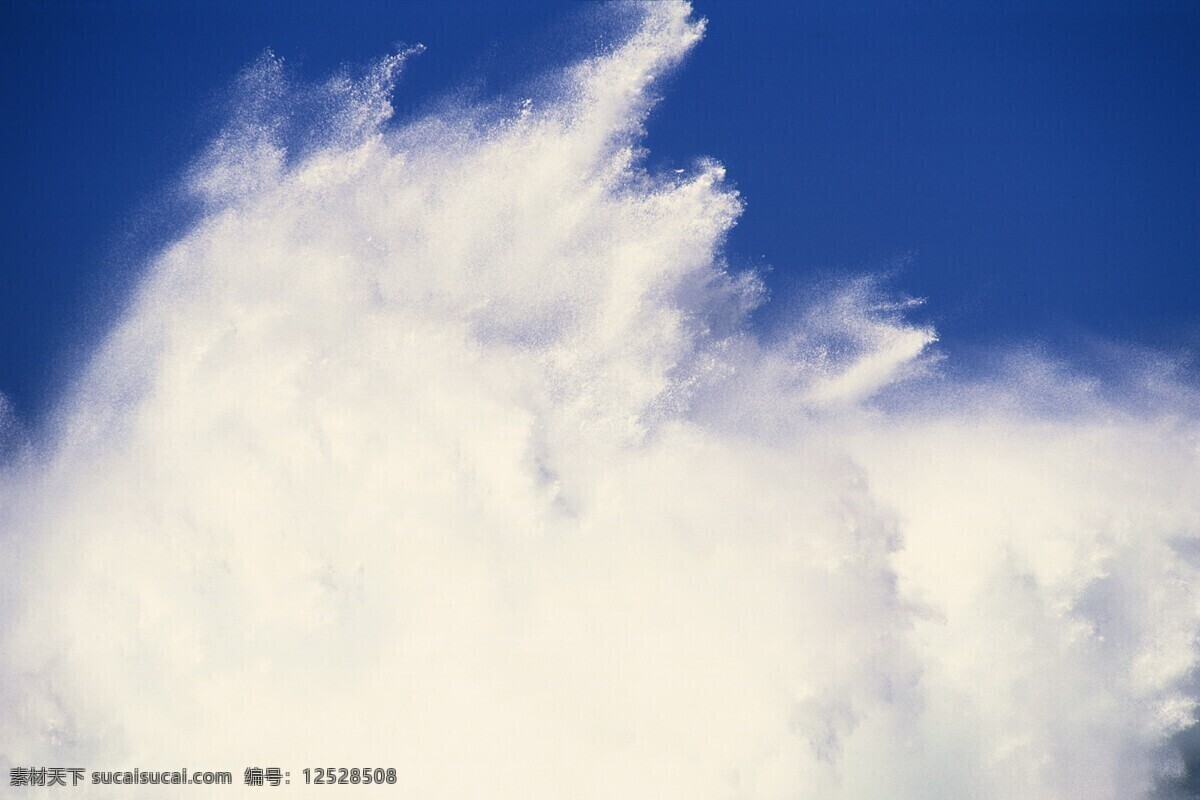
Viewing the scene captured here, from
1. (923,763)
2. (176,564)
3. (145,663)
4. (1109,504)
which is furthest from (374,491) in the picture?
(1109,504)

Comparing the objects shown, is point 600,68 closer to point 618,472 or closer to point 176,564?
point 618,472

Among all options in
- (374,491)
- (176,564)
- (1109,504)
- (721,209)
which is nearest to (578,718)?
(374,491)

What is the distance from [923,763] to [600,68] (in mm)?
5981

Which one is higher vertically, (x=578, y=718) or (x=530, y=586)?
(x=530, y=586)

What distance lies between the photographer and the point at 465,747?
7840 mm

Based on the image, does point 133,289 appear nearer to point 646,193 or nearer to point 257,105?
point 257,105

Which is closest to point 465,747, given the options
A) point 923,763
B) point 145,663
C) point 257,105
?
point 145,663

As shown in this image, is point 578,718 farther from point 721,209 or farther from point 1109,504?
point 1109,504

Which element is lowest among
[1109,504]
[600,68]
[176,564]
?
[1109,504]

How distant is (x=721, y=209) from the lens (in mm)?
7984

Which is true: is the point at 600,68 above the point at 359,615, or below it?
above

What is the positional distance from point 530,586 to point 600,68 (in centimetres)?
411

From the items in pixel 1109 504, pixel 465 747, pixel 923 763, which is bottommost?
pixel 923 763

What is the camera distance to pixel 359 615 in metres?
8.09
